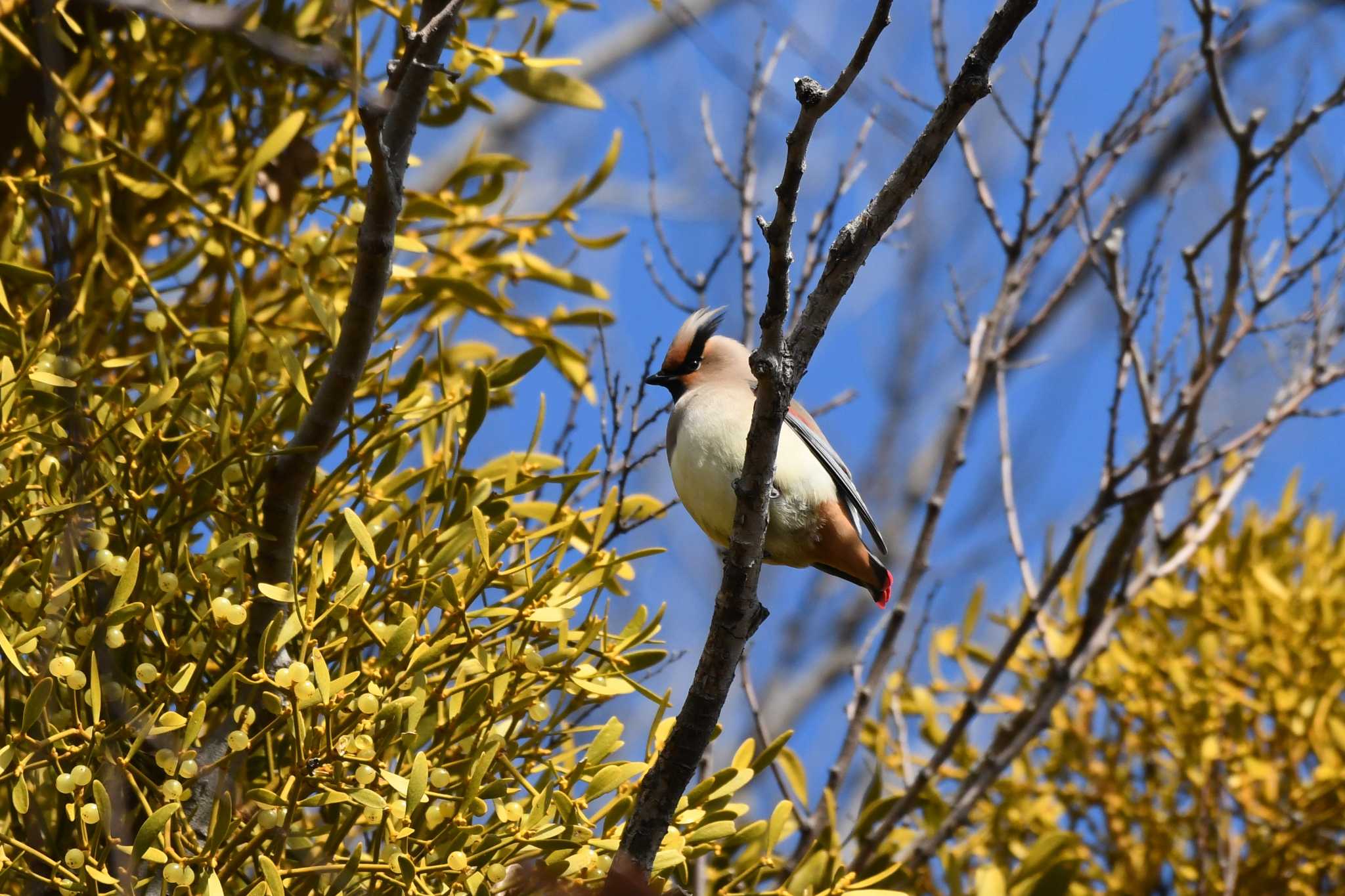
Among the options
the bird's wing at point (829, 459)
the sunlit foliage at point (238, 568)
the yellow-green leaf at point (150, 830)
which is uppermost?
the bird's wing at point (829, 459)

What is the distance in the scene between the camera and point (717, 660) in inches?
69.2

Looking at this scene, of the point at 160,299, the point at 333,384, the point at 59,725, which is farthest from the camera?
the point at 160,299

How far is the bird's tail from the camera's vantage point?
8.33 ft

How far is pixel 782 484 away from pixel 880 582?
33 centimetres

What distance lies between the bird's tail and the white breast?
0.54ft

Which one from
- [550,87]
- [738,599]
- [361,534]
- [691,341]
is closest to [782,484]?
[691,341]

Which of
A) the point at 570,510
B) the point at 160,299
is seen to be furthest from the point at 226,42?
the point at 570,510

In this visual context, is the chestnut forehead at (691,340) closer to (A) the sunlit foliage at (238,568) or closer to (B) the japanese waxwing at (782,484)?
(B) the japanese waxwing at (782,484)

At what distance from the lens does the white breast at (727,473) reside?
2.32m

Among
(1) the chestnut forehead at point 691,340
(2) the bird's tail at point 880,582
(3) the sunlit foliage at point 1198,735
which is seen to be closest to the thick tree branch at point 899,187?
(2) the bird's tail at point 880,582

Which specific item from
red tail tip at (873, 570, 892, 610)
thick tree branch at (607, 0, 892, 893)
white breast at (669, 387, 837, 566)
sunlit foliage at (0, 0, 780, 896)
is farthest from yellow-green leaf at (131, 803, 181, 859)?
red tail tip at (873, 570, 892, 610)

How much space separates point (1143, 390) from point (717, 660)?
4.90ft

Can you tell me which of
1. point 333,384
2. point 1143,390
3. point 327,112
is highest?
point 1143,390

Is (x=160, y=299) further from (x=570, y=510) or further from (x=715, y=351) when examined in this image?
(x=715, y=351)
